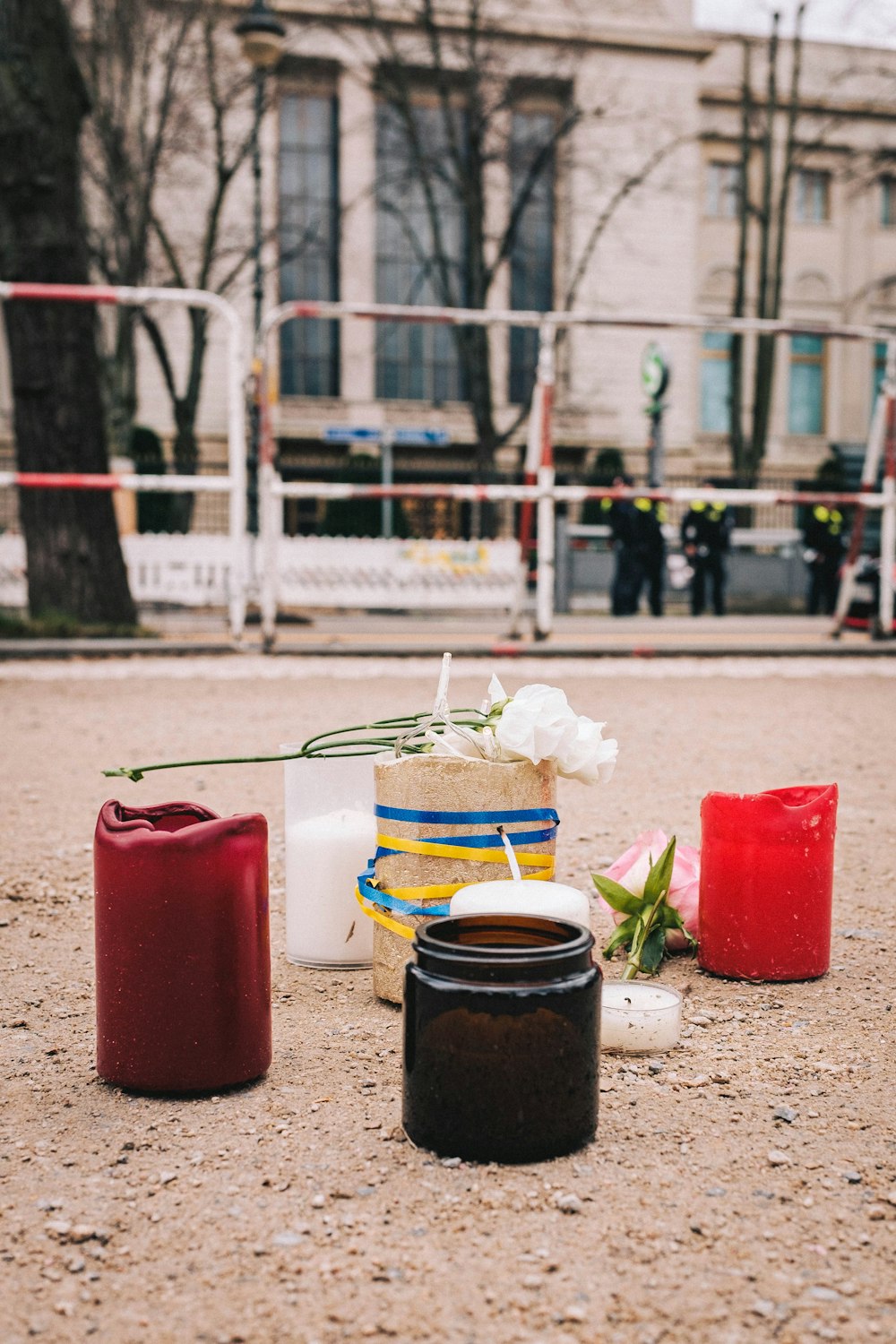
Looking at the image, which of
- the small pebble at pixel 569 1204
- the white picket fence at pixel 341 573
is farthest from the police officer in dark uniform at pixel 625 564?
the small pebble at pixel 569 1204

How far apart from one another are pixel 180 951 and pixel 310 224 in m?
29.9

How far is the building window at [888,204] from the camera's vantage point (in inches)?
1403

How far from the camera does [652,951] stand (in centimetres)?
311

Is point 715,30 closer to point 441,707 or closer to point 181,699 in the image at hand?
point 181,699

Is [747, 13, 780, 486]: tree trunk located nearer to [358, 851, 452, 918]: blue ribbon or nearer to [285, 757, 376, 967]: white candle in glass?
[285, 757, 376, 967]: white candle in glass

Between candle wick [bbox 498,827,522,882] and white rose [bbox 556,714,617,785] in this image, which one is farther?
white rose [bbox 556,714,617,785]

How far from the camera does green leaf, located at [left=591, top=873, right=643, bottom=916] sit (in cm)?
313

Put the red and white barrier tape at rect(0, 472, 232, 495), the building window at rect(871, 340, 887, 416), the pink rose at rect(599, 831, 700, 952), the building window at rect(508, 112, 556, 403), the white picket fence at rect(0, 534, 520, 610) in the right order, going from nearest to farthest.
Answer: the pink rose at rect(599, 831, 700, 952) → the red and white barrier tape at rect(0, 472, 232, 495) → the white picket fence at rect(0, 534, 520, 610) → the building window at rect(508, 112, 556, 403) → the building window at rect(871, 340, 887, 416)

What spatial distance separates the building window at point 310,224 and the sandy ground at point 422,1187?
2832 cm

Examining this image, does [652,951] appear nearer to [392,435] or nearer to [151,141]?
[151,141]

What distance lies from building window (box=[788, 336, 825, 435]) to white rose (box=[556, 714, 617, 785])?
A: 113 ft

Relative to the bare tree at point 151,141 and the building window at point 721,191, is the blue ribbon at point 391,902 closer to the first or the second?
the bare tree at point 151,141

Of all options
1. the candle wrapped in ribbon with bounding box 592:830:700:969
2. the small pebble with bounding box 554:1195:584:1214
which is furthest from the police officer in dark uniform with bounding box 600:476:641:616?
the small pebble with bounding box 554:1195:584:1214

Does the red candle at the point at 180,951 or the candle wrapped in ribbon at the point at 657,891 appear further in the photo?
the candle wrapped in ribbon at the point at 657,891
